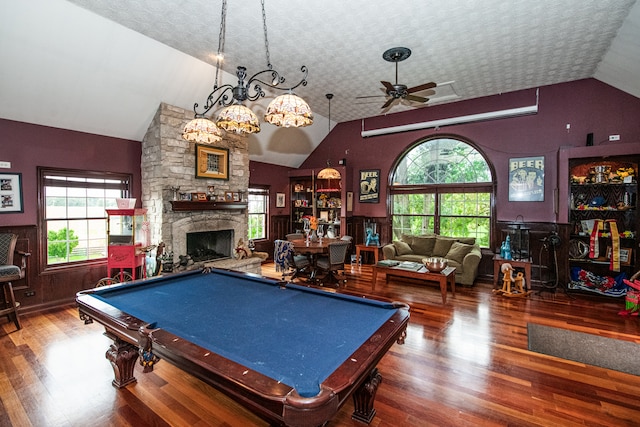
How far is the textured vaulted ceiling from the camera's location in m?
3.22

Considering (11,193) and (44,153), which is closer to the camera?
(11,193)

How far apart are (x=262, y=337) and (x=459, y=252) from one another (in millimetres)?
4867

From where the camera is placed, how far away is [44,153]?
4230mm

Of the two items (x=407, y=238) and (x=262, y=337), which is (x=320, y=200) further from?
(x=262, y=337)

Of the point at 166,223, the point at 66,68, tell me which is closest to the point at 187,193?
the point at 166,223

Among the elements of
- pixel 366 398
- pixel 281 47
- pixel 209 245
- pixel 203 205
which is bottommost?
pixel 366 398

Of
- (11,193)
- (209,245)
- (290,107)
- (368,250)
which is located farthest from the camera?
(368,250)

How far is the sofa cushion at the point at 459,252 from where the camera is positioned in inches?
215

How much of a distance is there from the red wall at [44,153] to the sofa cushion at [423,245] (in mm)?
5721

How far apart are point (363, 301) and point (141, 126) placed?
4924 millimetres

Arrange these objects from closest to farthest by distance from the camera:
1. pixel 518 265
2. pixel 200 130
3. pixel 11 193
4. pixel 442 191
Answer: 1. pixel 200 130
2. pixel 11 193
3. pixel 518 265
4. pixel 442 191

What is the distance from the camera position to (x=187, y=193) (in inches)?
204

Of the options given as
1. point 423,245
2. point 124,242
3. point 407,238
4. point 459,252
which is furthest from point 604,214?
point 124,242

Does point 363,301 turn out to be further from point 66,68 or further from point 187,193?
point 66,68
